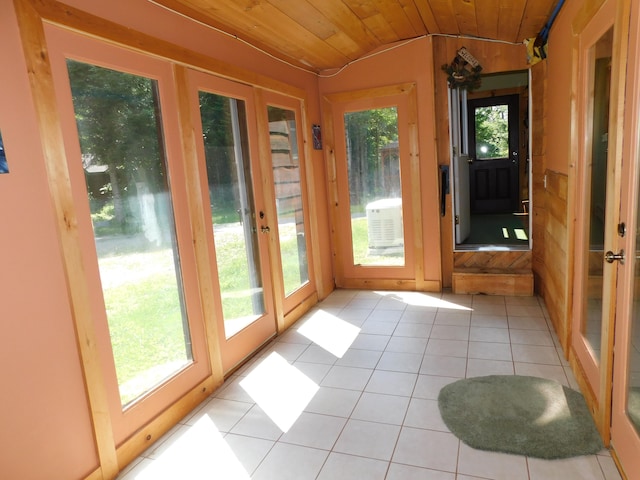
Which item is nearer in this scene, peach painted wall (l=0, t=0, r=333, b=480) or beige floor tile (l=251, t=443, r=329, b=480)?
peach painted wall (l=0, t=0, r=333, b=480)

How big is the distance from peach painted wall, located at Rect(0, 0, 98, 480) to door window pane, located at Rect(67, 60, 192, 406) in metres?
Result: 0.29

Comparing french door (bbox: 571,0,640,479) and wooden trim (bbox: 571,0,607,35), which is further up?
wooden trim (bbox: 571,0,607,35)

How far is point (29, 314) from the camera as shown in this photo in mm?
1716

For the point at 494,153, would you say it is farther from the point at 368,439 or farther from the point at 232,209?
the point at 368,439

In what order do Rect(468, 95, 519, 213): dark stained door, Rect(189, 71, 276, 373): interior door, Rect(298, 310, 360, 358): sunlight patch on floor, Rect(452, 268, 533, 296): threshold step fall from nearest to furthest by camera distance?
1. Rect(189, 71, 276, 373): interior door
2. Rect(298, 310, 360, 358): sunlight patch on floor
3. Rect(452, 268, 533, 296): threshold step
4. Rect(468, 95, 519, 213): dark stained door

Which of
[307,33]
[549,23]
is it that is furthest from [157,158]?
[549,23]

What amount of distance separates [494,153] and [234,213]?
19.1 ft

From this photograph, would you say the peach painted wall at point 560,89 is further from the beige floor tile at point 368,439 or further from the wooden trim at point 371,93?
the beige floor tile at point 368,439

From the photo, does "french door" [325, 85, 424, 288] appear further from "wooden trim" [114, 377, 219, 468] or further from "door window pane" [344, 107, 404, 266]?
"wooden trim" [114, 377, 219, 468]

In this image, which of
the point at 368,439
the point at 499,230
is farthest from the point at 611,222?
the point at 499,230

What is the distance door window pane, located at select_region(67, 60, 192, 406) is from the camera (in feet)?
6.87

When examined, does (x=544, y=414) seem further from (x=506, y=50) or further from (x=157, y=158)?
(x=506, y=50)

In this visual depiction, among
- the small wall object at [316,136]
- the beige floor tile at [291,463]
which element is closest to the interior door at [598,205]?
the beige floor tile at [291,463]

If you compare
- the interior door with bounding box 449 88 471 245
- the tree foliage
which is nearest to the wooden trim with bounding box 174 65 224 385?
the tree foliage
